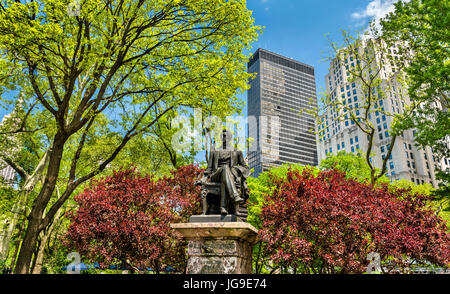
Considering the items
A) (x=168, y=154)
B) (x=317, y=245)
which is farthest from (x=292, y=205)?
(x=168, y=154)

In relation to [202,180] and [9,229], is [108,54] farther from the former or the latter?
[9,229]

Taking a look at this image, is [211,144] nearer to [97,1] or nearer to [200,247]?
[97,1]

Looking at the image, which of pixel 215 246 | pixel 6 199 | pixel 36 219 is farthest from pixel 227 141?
pixel 6 199

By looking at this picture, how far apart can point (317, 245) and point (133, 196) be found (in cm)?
601

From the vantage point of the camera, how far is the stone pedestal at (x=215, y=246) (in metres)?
5.00

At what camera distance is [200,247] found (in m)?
5.18

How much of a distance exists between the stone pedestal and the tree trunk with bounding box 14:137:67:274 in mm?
5766

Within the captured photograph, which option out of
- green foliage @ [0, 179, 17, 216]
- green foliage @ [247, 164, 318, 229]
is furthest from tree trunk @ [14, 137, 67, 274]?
green foliage @ [0, 179, 17, 216]

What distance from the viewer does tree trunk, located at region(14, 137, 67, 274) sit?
26.1ft

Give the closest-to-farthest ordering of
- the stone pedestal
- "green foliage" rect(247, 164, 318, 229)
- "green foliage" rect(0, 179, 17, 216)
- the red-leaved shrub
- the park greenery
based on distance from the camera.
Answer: the stone pedestal → the park greenery → the red-leaved shrub → "green foliage" rect(0, 179, 17, 216) → "green foliage" rect(247, 164, 318, 229)

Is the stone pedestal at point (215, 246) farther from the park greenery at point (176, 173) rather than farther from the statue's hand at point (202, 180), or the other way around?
the park greenery at point (176, 173)

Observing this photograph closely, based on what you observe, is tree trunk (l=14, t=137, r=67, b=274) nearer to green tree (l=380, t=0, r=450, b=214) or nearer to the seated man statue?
the seated man statue
